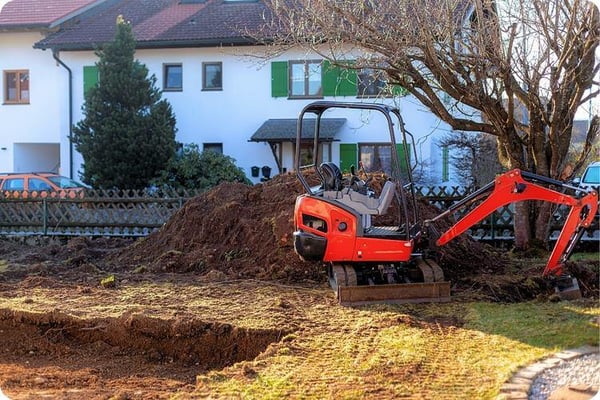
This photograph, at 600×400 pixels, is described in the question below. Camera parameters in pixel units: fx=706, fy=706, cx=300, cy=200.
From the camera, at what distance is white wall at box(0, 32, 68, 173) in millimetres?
28141

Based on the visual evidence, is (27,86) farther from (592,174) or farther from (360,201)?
(360,201)

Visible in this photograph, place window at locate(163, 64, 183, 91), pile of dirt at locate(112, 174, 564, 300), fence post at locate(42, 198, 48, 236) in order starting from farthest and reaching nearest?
1. window at locate(163, 64, 183, 91)
2. fence post at locate(42, 198, 48, 236)
3. pile of dirt at locate(112, 174, 564, 300)

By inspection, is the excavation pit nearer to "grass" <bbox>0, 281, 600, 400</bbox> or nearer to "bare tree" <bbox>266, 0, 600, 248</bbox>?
"grass" <bbox>0, 281, 600, 400</bbox>

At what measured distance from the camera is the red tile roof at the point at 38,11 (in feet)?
91.3

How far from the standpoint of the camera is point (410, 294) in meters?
8.51

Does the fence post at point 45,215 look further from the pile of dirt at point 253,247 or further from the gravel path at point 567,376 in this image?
the gravel path at point 567,376

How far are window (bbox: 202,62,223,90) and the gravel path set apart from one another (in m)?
22.0

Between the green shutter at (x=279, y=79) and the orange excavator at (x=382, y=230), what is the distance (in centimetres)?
1667

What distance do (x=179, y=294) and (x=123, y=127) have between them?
14.9 metres

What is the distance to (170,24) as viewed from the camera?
27547 mm

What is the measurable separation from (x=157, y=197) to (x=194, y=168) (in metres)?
6.00

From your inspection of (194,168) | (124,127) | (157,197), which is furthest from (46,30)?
(157,197)

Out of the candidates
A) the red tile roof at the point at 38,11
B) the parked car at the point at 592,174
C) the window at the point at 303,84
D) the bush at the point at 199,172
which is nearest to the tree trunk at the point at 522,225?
the parked car at the point at 592,174

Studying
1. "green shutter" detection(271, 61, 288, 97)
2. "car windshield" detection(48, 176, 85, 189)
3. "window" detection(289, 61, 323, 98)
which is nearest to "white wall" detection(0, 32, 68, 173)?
"car windshield" detection(48, 176, 85, 189)
